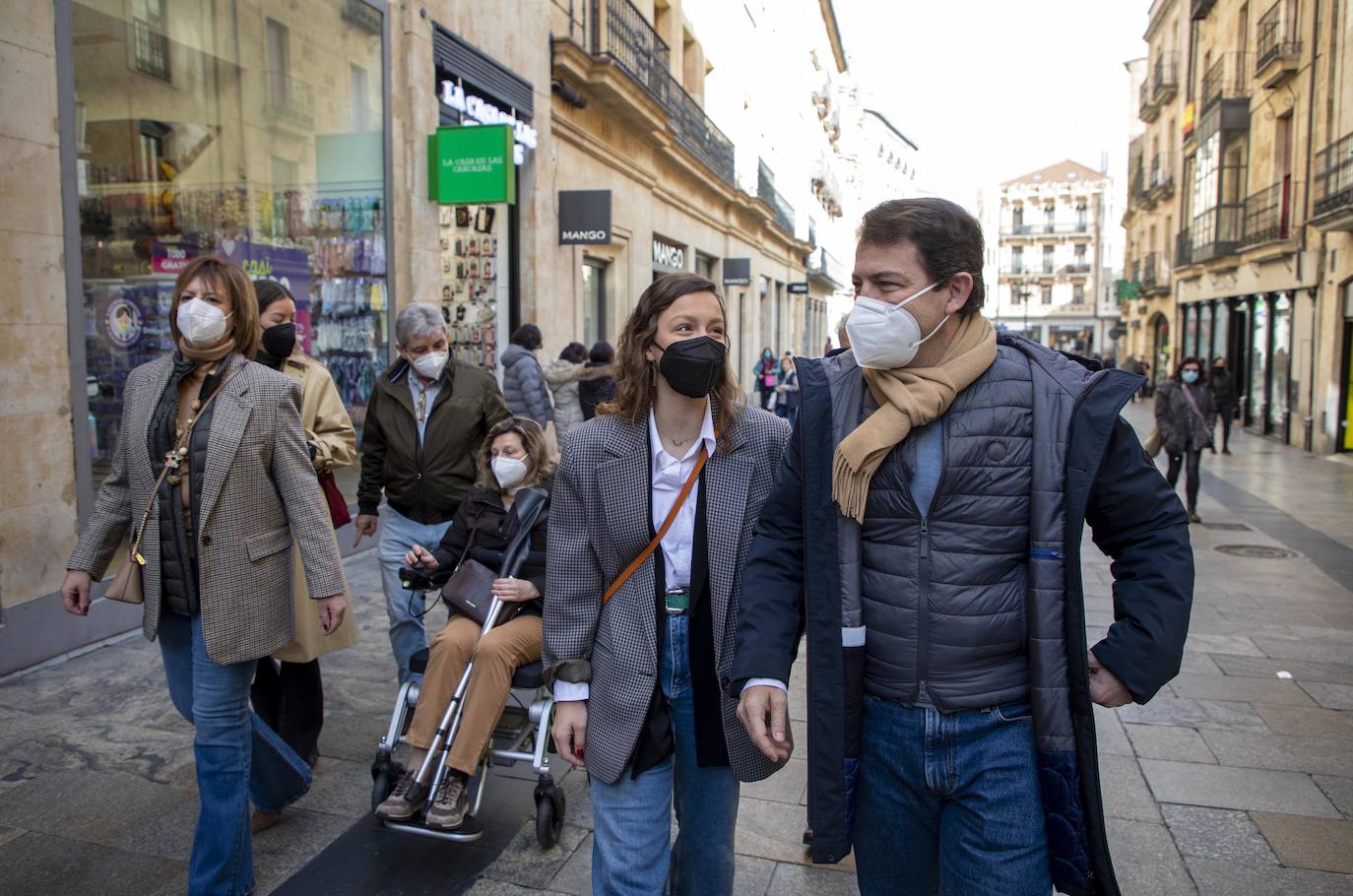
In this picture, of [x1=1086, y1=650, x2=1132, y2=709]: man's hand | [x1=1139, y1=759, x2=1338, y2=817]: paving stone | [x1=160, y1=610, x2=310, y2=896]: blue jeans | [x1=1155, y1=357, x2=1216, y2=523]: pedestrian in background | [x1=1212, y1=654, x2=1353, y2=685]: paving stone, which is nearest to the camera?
[x1=1086, y1=650, x2=1132, y2=709]: man's hand

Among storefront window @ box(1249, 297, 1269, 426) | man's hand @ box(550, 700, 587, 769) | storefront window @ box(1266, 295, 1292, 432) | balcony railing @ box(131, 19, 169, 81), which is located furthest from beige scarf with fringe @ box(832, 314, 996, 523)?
storefront window @ box(1249, 297, 1269, 426)

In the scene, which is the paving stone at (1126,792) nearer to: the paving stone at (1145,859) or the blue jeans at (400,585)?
the paving stone at (1145,859)

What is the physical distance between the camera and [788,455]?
2314mm

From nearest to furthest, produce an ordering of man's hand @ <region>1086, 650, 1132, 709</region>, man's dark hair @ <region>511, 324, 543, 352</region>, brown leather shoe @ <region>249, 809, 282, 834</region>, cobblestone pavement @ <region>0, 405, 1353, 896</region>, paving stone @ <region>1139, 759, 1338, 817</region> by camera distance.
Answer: man's hand @ <region>1086, 650, 1132, 709</region>
cobblestone pavement @ <region>0, 405, 1353, 896</region>
brown leather shoe @ <region>249, 809, 282, 834</region>
paving stone @ <region>1139, 759, 1338, 817</region>
man's dark hair @ <region>511, 324, 543, 352</region>

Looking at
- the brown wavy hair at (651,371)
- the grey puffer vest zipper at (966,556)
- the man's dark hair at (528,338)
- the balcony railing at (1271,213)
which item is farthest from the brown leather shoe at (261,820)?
the balcony railing at (1271,213)

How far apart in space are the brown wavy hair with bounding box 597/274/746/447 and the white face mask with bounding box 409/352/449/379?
219 cm

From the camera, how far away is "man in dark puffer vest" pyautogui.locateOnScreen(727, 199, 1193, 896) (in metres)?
2.01

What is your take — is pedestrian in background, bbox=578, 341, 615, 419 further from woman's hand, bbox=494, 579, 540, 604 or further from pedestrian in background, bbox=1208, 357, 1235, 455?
pedestrian in background, bbox=1208, 357, 1235, 455

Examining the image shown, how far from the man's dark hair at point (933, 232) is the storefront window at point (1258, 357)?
23.9 metres

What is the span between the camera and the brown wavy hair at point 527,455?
4.30 meters

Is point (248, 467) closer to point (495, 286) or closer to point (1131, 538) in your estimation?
point (1131, 538)

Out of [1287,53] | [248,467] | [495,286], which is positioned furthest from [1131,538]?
[1287,53]

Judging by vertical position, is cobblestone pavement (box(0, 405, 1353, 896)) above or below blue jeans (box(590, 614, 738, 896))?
below

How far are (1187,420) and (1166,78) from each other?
29.8 m
